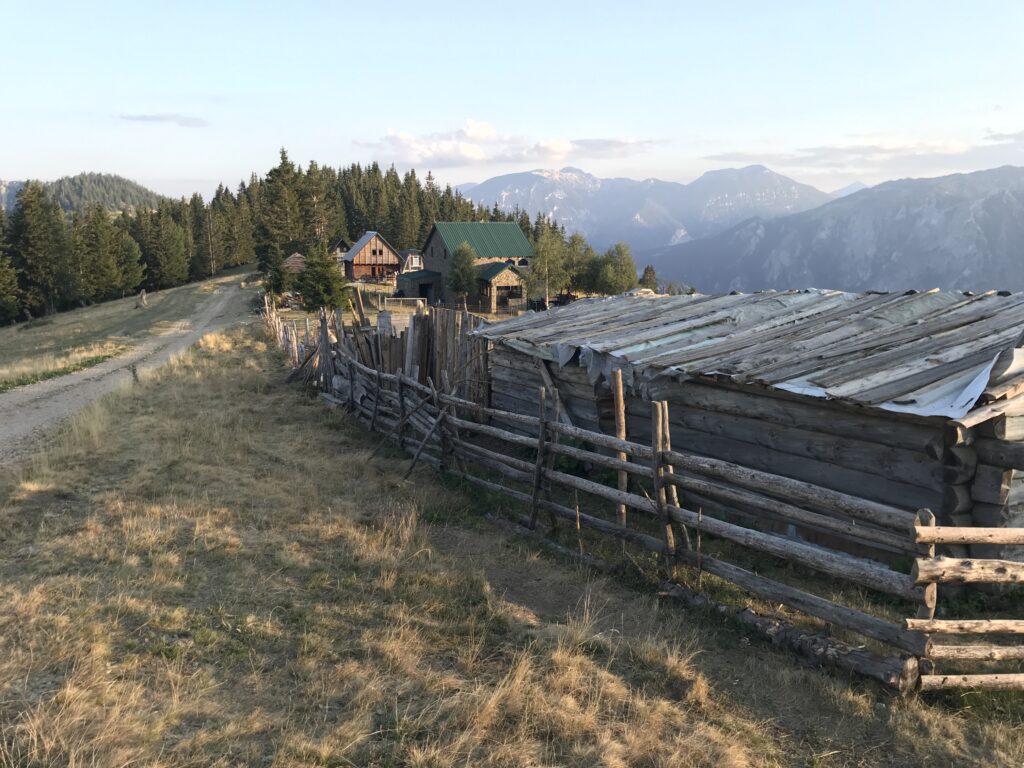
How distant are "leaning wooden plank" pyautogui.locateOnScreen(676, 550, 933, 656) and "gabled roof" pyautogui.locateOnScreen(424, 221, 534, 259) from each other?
183ft

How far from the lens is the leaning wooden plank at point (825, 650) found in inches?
196

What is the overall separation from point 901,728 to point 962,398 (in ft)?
10.7

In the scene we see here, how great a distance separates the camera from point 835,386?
24.0ft

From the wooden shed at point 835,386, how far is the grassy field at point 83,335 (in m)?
18.0

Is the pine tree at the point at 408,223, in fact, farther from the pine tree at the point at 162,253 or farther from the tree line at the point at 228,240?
the pine tree at the point at 162,253

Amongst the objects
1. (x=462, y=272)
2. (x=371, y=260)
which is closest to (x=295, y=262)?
(x=371, y=260)

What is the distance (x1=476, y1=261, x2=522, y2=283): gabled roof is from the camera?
5803 cm

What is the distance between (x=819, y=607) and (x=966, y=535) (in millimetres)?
1279

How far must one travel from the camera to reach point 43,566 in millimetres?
6777

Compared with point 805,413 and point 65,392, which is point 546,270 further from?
point 805,413

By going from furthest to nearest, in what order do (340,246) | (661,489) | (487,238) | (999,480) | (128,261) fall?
(340,246), (128,261), (487,238), (661,489), (999,480)

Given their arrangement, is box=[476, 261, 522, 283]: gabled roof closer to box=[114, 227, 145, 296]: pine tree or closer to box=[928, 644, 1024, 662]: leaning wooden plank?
box=[114, 227, 145, 296]: pine tree

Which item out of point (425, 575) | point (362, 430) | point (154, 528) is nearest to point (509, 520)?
point (425, 575)

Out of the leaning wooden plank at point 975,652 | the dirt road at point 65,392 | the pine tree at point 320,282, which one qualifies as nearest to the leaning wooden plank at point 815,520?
the leaning wooden plank at point 975,652
